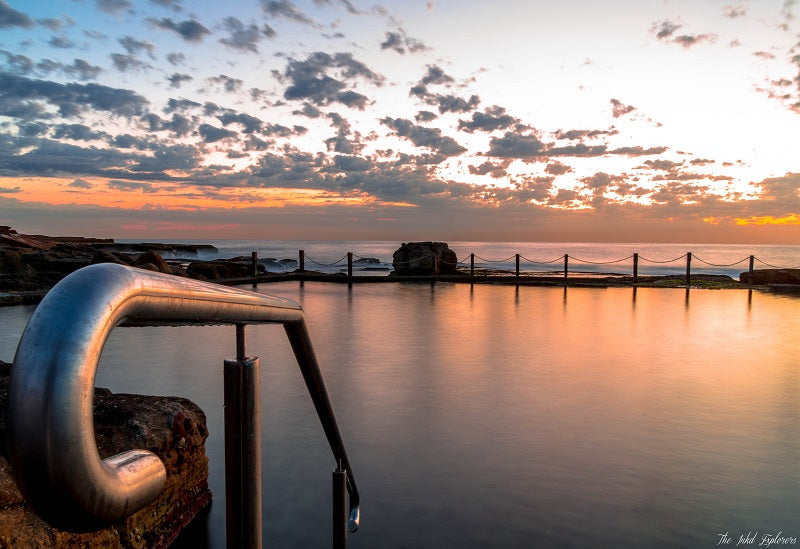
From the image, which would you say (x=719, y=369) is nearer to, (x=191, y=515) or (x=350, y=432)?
(x=350, y=432)

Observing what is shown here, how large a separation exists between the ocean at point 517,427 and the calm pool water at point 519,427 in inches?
0.8

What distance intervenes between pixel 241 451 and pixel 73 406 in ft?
2.12

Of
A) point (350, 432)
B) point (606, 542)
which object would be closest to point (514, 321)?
point (350, 432)

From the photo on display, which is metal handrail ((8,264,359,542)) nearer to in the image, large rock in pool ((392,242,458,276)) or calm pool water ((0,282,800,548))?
calm pool water ((0,282,800,548))

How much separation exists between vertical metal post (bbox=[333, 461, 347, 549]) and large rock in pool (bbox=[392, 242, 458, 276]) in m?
20.9

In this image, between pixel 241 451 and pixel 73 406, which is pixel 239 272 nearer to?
pixel 241 451

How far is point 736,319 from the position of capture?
41.3 feet

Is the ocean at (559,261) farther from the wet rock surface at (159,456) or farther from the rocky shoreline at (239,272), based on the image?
the wet rock surface at (159,456)

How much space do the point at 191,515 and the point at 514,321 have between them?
374 inches

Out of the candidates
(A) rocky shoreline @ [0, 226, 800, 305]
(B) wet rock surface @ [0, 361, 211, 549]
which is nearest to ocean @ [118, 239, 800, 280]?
(A) rocky shoreline @ [0, 226, 800, 305]

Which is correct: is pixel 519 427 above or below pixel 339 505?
below

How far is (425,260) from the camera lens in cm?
2423

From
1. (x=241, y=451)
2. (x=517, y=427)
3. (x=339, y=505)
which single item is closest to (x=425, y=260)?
(x=517, y=427)

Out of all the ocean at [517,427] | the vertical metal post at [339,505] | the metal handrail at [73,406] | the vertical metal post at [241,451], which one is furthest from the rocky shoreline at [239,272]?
the metal handrail at [73,406]
